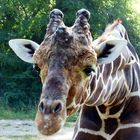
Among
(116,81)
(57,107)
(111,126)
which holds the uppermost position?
(57,107)

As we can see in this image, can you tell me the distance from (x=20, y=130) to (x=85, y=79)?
9.61m

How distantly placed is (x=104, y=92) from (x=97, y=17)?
1681 cm

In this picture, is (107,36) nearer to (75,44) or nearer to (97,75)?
(97,75)

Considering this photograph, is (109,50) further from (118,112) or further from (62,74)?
(118,112)

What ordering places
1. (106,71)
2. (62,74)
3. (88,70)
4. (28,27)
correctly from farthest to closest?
(28,27), (106,71), (88,70), (62,74)

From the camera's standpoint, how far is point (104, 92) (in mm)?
4633

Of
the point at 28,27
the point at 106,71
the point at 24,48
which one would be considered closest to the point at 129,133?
the point at 106,71

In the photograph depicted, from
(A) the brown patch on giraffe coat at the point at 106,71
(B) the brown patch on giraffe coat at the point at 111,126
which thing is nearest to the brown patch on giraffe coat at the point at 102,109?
(B) the brown patch on giraffe coat at the point at 111,126

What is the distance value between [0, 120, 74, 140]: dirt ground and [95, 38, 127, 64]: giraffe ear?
23.6ft

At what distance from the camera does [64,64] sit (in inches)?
154

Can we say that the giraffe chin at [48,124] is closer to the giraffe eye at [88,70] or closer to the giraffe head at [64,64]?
the giraffe head at [64,64]

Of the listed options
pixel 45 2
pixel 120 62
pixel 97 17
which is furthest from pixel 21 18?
pixel 120 62

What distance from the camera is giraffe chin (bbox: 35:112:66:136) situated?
3.72 metres

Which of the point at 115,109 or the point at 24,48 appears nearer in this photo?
the point at 24,48
